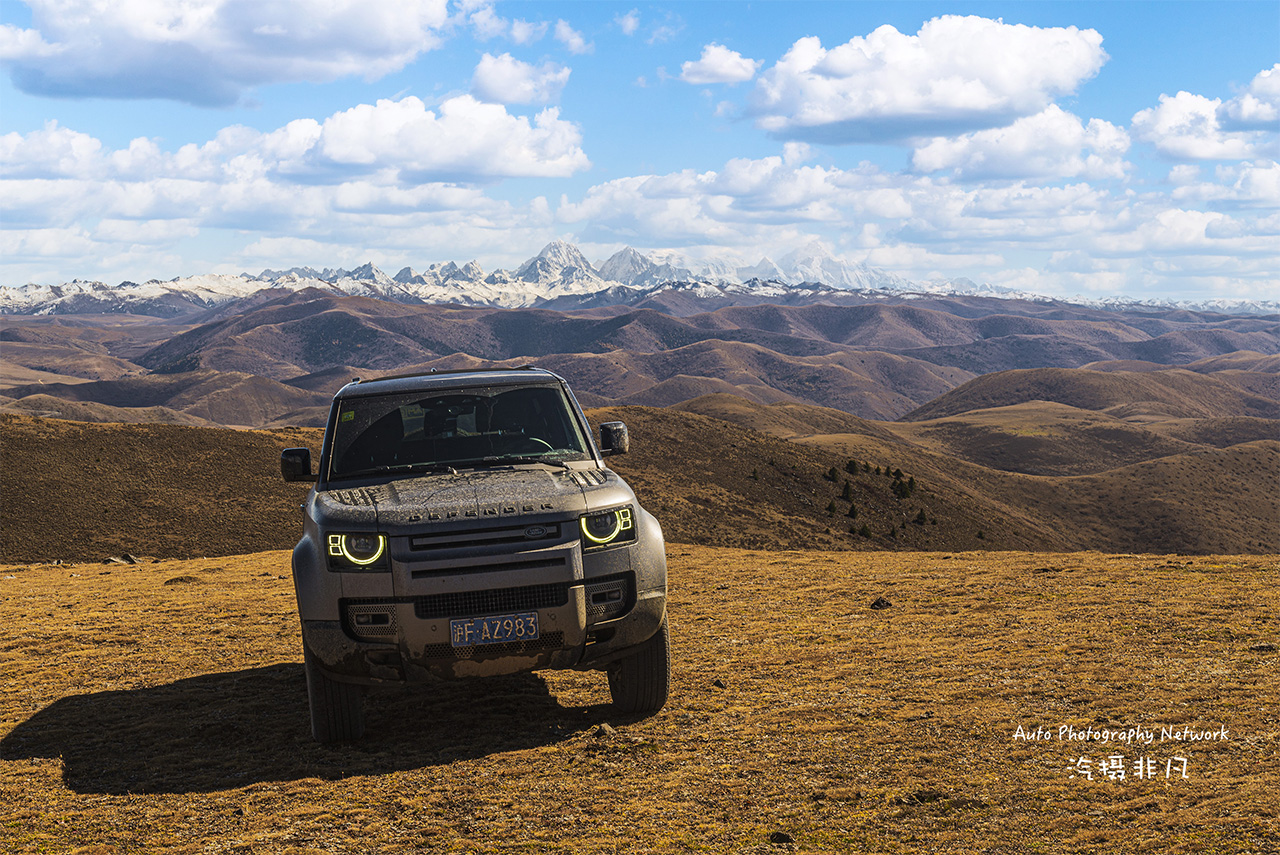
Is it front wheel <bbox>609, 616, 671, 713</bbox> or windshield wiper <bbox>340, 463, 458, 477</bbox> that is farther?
windshield wiper <bbox>340, 463, 458, 477</bbox>

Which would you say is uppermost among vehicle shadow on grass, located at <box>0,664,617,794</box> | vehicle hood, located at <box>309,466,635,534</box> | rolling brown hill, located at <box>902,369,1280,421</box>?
vehicle hood, located at <box>309,466,635,534</box>

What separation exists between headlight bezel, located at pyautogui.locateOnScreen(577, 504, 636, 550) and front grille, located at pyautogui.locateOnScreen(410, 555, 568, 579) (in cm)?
25

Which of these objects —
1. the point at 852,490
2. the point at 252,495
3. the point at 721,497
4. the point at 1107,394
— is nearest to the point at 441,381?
the point at 252,495

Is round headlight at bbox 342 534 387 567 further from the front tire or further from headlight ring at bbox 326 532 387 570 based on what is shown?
the front tire

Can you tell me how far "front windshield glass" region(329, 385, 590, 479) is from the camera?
773 cm

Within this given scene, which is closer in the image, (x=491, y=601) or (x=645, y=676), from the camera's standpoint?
(x=491, y=601)

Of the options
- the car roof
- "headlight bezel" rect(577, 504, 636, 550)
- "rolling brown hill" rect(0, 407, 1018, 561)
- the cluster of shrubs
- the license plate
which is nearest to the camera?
the license plate

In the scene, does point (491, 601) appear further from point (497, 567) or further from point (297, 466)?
point (297, 466)

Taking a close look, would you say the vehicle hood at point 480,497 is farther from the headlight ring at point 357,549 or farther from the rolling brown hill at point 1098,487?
the rolling brown hill at point 1098,487

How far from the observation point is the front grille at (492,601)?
624 cm

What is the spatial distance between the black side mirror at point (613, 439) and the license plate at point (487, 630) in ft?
6.96

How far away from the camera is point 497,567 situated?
628cm

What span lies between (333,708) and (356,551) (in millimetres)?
1457

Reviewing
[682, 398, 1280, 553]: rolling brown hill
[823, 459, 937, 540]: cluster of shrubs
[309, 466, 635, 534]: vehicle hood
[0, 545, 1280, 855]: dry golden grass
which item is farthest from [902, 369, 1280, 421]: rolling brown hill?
[309, 466, 635, 534]: vehicle hood
